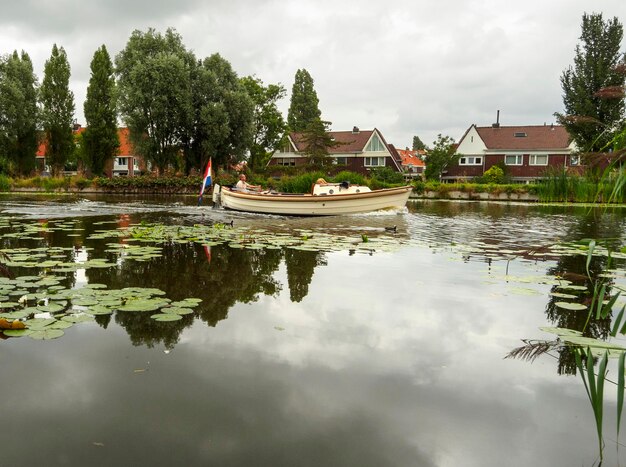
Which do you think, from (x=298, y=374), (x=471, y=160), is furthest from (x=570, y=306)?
(x=471, y=160)

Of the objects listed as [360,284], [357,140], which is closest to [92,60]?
[357,140]

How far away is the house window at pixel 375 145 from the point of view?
6291 cm

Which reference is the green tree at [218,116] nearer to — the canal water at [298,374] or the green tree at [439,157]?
the green tree at [439,157]

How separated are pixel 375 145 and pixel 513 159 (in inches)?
661

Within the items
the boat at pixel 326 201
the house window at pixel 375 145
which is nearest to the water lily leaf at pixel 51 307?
the boat at pixel 326 201

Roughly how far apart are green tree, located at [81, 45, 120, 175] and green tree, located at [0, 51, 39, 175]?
474 cm

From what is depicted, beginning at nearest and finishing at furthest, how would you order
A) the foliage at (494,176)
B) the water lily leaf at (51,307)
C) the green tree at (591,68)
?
the water lily leaf at (51,307) < the green tree at (591,68) < the foliage at (494,176)

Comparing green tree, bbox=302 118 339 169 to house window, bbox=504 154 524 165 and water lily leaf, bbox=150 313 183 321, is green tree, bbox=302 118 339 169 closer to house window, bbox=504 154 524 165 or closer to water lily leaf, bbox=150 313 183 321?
house window, bbox=504 154 524 165

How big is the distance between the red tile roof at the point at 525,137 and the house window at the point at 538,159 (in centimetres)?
91

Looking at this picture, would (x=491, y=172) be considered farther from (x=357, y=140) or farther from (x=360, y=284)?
(x=360, y=284)

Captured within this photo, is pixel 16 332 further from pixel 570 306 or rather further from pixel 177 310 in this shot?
pixel 570 306

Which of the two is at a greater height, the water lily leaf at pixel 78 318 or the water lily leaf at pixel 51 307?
the water lily leaf at pixel 51 307

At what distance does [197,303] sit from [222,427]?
253 cm

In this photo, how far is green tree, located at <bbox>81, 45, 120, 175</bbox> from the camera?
49062 mm
